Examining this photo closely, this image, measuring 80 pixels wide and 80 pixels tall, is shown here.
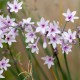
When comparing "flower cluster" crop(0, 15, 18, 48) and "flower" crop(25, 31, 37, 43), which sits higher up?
"flower cluster" crop(0, 15, 18, 48)

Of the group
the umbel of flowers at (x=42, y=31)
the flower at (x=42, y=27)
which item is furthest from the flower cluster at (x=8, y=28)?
the flower at (x=42, y=27)

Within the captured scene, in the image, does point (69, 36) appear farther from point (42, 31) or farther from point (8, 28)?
point (8, 28)

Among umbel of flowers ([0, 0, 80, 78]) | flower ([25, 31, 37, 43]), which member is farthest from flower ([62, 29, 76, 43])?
flower ([25, 31, 37, 43])


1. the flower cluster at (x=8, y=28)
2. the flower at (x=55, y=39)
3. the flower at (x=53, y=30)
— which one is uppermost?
the flower cluster at (x=8, y=28)

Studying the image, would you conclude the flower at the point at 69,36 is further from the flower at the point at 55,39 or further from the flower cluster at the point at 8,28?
the flower cluster at the point at 8,28

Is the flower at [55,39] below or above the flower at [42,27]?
below

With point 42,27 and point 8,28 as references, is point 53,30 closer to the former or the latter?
point 42,27

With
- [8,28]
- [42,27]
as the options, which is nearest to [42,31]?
[42,27]

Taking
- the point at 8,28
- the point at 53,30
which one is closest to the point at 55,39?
the point at 53,30

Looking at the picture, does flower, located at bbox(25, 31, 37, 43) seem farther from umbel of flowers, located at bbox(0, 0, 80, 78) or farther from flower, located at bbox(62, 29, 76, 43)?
flower, located at bbox(62, 29, 76, 43)

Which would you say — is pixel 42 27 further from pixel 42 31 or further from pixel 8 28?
pixel 8 28

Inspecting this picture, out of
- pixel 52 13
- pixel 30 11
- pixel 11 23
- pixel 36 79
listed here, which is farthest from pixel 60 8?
pixel 11 23

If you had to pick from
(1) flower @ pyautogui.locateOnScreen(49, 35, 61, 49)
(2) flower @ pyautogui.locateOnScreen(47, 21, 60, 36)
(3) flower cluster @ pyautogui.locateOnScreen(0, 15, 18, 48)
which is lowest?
(1) flower @ pyautogui.locateOnScreen(49, 35, 61, 49)
